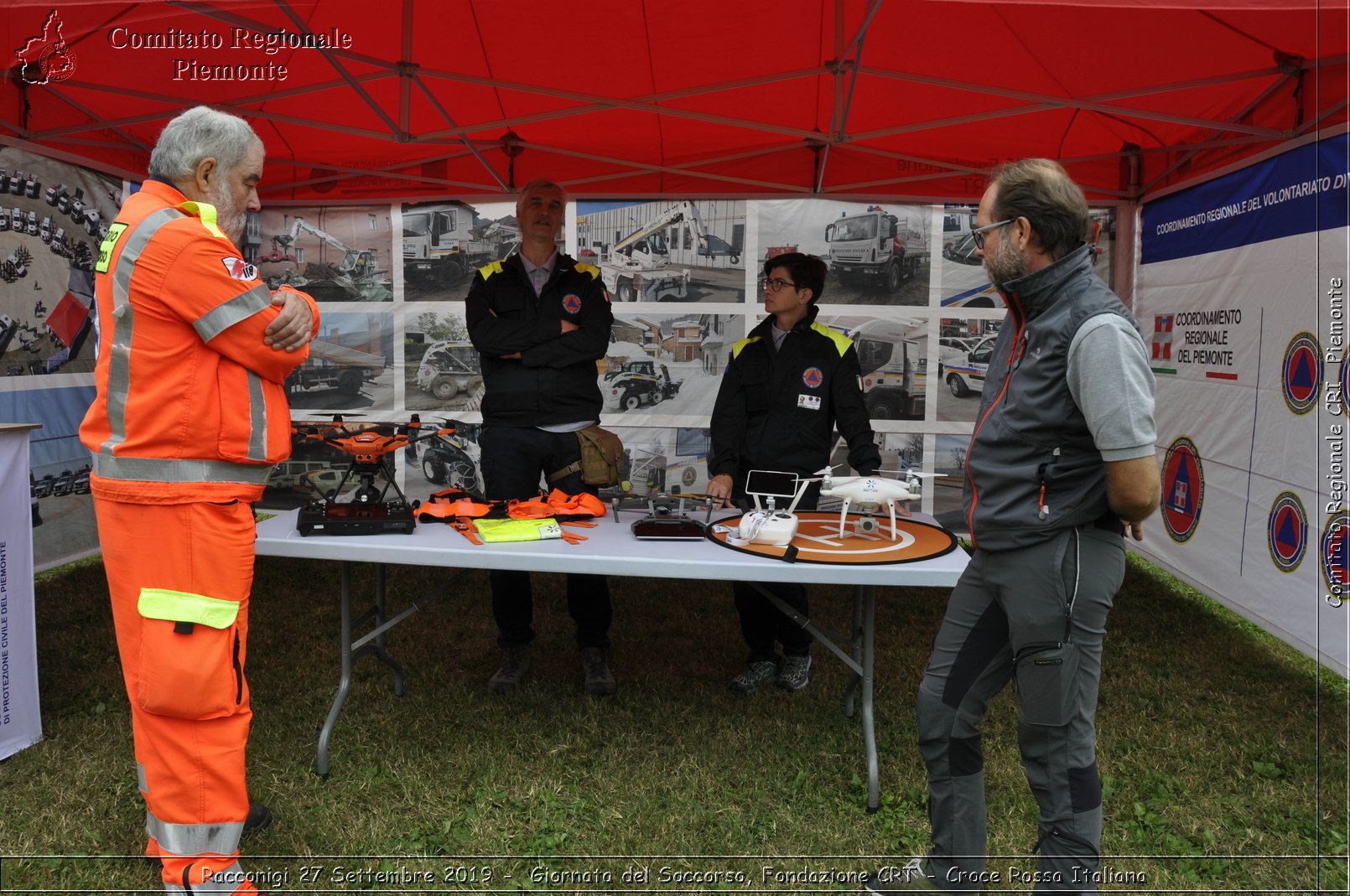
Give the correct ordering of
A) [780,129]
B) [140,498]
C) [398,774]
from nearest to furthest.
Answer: [140,498] → [398,774] → [780,129]

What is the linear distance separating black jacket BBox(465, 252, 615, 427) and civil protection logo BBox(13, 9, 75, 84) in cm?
236

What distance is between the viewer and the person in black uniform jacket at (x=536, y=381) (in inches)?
134

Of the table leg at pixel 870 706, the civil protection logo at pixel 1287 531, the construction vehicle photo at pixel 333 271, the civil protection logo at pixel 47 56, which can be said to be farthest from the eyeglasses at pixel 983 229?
the construction vehicle photo at pixel 333 271

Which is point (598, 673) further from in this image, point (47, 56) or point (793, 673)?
point (47, 56)

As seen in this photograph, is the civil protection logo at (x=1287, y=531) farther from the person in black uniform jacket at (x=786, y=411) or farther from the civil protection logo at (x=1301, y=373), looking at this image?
the person in black uniform jacket at (x=786, y=411)

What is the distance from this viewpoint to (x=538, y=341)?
134 inches

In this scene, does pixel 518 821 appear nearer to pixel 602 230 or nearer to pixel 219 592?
pixel 219 592

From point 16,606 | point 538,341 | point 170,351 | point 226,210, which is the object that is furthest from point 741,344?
point 16,606

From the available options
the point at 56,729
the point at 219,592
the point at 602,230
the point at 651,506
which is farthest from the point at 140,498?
the point at 602,230

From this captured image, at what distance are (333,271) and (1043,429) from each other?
5.28m

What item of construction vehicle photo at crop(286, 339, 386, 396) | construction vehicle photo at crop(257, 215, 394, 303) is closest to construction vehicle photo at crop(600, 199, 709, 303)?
construction vehicle photo at crop(257, 215, 394, 303)

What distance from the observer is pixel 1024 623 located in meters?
1.82

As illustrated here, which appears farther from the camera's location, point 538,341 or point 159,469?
point 538,341

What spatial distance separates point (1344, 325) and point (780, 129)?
2.50 metres
